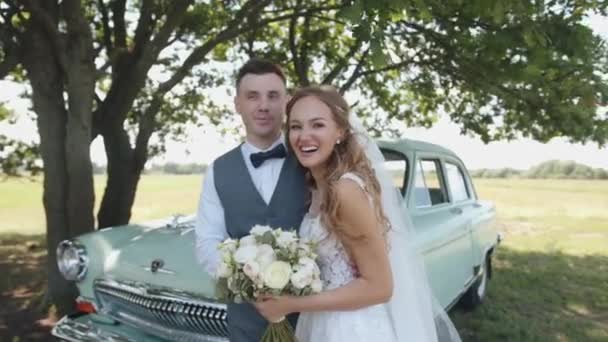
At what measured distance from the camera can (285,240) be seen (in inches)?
66.7

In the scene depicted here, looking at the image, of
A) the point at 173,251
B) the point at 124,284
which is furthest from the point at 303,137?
the point at 124,284

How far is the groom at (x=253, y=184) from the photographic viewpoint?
202 centimetres

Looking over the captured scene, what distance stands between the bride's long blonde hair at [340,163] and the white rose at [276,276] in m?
0.23

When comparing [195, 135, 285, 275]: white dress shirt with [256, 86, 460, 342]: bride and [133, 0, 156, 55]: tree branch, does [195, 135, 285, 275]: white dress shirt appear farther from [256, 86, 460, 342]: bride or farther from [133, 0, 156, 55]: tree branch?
[133, 0, 156, 55]: tree branch

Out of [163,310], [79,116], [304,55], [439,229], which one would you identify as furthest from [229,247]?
[304,55]

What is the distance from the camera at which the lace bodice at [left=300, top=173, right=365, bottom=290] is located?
1.85 m

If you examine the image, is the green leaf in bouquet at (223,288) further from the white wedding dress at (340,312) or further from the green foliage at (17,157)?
the green foliage at (17,157)

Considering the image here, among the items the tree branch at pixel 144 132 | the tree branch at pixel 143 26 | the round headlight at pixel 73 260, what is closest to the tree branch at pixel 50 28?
the tree branch at pixel 143 26

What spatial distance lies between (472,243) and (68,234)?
3901 mm

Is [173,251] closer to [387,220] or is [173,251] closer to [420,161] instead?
[387,220]

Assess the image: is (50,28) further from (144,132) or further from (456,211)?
(456,211)

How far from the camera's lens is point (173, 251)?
3.01m

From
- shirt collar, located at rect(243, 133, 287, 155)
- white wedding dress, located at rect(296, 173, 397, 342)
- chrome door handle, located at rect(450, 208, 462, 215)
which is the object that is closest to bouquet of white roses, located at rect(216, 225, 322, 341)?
white wedding dress, located at rect(296, 173, 397, 342)

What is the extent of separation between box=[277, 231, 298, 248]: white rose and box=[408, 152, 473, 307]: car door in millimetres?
1731
